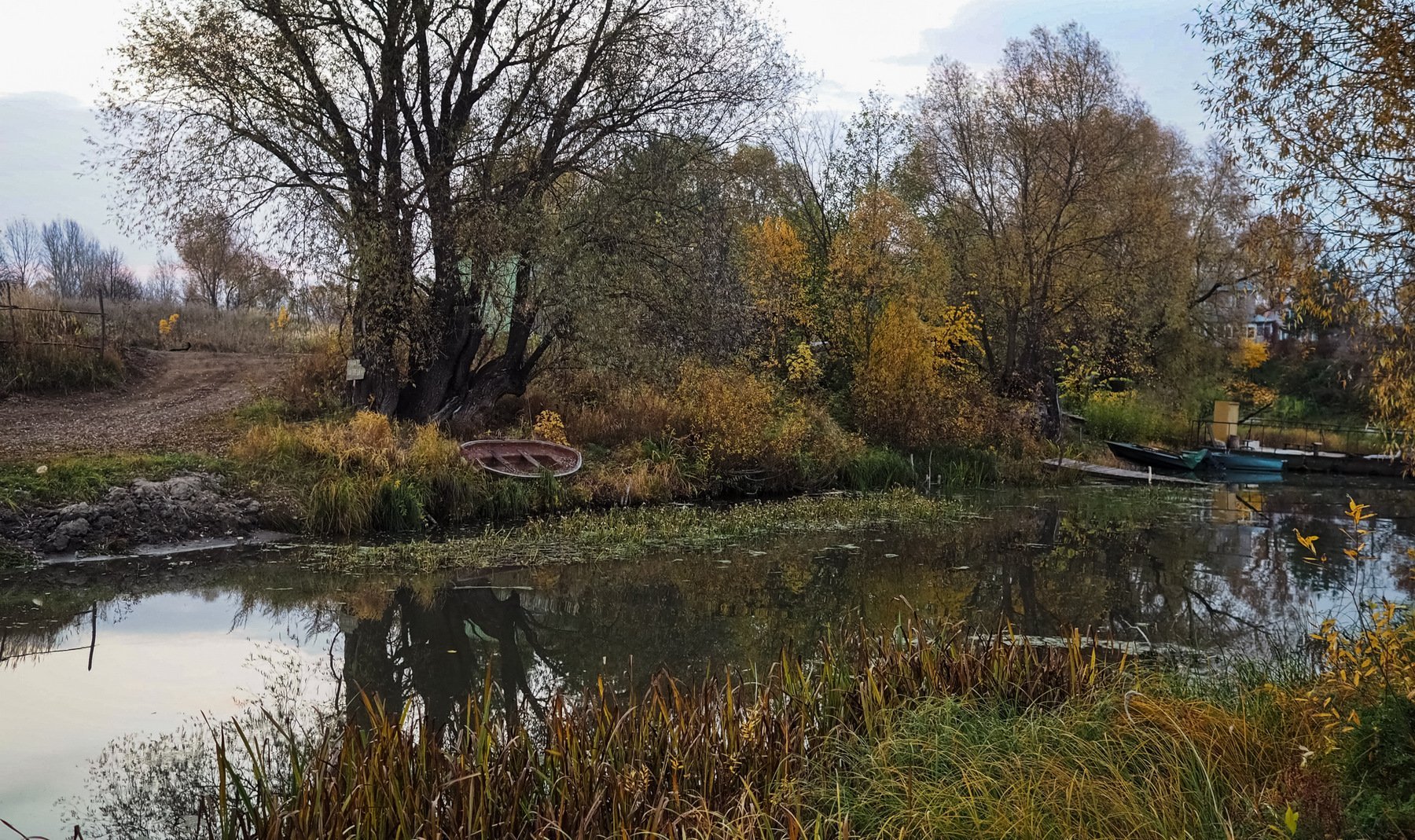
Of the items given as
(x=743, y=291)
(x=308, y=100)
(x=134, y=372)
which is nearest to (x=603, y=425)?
(x=743, y=291)

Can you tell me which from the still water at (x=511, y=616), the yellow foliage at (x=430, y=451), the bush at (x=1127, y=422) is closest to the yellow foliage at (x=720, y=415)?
the still water at (x=511, y=616)

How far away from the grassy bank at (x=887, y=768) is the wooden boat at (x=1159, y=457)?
23850 mm

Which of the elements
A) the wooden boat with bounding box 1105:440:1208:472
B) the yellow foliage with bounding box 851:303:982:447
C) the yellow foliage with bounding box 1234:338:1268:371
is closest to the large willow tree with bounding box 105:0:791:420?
the yellow foliage with bounding box 851:303:982:447

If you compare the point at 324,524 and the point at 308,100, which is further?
the point at 308,100

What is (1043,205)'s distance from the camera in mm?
26922

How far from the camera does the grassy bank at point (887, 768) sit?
379cm

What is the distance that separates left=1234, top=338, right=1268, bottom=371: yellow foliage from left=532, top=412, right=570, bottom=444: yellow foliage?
32120 millimetres

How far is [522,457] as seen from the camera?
17.0 m

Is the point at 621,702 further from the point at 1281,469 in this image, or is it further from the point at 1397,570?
the point at 1281,469

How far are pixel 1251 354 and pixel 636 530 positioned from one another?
4059cm

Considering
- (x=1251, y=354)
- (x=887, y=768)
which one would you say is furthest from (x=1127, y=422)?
(x=887, y=768)

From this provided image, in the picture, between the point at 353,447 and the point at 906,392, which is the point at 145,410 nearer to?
the point at 353,447

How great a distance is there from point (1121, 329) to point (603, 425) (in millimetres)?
17533

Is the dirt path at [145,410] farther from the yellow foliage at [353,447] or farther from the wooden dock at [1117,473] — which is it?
the wooden dock at [1117,473]
